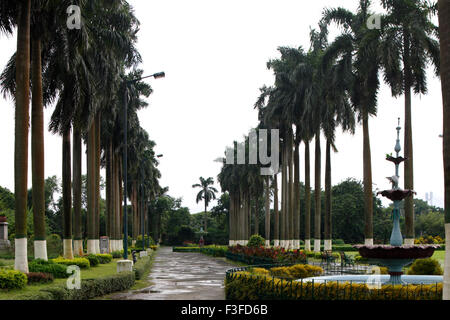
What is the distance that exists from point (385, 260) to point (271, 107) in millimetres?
36624

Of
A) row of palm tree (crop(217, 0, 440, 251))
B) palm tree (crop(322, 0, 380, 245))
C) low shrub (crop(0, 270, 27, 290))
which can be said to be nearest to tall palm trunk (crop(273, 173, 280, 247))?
row of palm tree (crop(217, 0, 440, 251))

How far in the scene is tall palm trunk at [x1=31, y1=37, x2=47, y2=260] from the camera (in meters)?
22.0

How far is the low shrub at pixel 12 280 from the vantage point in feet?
50.8

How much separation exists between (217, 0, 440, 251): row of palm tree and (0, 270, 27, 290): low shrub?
19154 millimetres

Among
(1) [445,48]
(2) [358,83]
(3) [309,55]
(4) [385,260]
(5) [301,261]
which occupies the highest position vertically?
(3) [309,55]

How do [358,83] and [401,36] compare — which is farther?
[358,83]

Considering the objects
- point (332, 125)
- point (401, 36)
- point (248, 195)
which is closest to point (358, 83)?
point (401, 36)

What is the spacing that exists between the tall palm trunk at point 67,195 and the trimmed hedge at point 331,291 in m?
14.9

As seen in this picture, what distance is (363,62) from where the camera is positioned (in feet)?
104

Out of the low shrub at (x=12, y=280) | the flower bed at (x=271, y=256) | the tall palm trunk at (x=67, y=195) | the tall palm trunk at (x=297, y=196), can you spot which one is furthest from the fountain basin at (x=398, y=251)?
the tall palm trunk at (x=297, y=196)

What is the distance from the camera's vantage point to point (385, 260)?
16.8m

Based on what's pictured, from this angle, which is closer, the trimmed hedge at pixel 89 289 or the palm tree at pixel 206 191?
the trimmed hedge at pixel 89 289

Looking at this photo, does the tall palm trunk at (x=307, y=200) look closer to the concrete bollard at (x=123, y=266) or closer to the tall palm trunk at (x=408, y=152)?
the tall palm trunk at (x=408, y=152)
